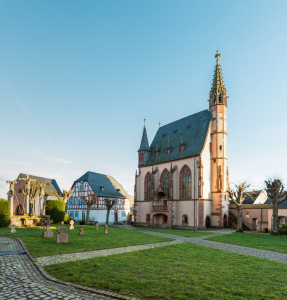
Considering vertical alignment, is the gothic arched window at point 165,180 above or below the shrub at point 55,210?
above

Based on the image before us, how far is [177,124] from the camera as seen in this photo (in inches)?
1848

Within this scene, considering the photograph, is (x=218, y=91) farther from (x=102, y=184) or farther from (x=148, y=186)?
(x=102, y=184)

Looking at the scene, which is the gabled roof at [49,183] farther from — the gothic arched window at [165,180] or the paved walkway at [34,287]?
the paved walkway at [34,287]

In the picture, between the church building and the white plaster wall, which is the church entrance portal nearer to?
the church building

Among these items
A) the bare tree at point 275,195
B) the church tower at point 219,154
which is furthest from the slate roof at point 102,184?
Answer: the bare tree at point 275,195

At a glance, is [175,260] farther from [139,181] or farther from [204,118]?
[139,181]

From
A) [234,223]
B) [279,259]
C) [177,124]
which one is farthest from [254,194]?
[279,259]

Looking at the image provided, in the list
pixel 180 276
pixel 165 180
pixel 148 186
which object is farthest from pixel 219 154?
pixel 180 276

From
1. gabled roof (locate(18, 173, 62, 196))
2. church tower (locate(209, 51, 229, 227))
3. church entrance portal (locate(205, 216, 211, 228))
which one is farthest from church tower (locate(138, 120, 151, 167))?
gabled roof (locate(18, 173, 62, 196))

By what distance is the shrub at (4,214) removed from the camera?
29.6 m

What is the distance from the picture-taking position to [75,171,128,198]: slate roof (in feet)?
167

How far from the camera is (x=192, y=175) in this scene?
38094 mm

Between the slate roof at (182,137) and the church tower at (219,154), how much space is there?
61.0 inches

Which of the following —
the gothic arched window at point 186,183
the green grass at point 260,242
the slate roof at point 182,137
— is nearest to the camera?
the green grass at point 260,242
